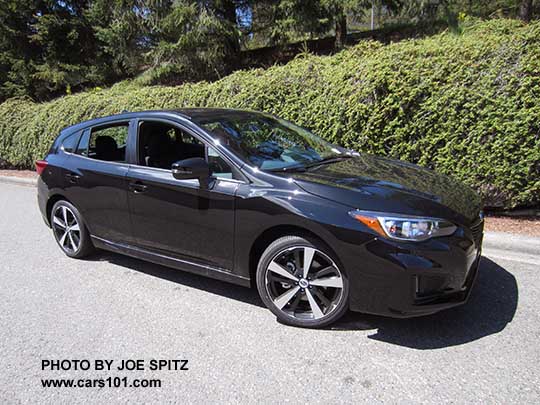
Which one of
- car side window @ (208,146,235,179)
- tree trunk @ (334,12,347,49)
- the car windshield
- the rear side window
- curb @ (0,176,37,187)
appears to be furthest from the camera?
tree trunk @ (334,12,347,49)

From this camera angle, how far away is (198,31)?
12.0m

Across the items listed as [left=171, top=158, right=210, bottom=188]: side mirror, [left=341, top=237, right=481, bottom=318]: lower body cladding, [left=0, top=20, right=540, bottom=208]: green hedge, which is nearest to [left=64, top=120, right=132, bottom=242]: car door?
[left=171, top=158, right=210, bottom=188]: side mirror

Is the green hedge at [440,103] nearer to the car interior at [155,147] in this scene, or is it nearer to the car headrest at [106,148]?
the car interior at [155,147]

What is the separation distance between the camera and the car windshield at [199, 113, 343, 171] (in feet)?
10.9

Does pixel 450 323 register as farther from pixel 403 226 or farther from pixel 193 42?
pixel 193 42

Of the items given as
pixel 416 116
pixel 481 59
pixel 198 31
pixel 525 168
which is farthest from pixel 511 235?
pixel 198 31

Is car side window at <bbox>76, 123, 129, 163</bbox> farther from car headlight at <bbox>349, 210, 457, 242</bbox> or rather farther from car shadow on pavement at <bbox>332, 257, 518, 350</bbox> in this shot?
car shadow on pavement at <bbox>332, 257, 518, 350</bbox>

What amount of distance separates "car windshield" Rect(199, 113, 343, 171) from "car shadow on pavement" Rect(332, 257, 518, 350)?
1344 mm

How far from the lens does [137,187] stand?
3.65 meters

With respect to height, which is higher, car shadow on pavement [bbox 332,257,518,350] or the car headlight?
the car headlight

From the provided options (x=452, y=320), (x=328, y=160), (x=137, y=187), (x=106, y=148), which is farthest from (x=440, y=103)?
(x=106, y=148)

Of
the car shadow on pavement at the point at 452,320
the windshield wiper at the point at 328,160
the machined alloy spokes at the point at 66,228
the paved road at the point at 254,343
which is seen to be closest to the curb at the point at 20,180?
the machined alloy spokes at the point at 66,228

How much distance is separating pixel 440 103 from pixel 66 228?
4.56 m

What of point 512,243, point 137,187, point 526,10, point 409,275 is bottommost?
point 512,243
